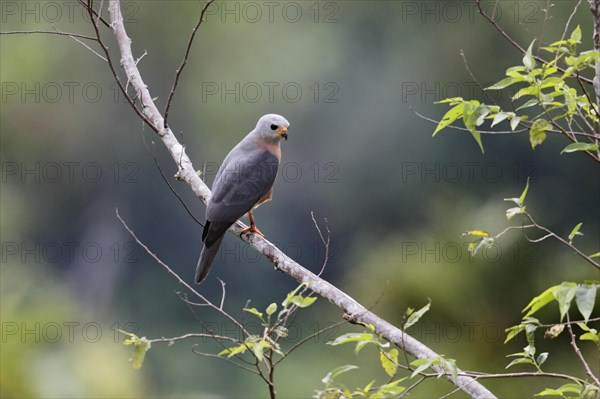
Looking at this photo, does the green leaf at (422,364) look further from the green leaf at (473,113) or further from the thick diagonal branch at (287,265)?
the green leaf at (473,113)

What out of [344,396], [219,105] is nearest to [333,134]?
[219,105]

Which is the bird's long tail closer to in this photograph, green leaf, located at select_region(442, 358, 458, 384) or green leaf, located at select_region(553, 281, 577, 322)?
green leaf, located at select_region(442, 358, 458, 384)

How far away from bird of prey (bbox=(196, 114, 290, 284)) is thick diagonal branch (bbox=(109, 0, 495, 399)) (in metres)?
0.09

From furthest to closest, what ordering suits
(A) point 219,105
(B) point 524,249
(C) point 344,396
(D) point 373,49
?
(D) point 373,49
(A) point 219,105
(B) point 524,249
(C) point 344,396

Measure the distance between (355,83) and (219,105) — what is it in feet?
11.0

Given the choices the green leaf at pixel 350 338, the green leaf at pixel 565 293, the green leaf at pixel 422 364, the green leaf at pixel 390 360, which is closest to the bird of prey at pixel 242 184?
the green leaf at pixel 390 360

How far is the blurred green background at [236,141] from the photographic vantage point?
56.1ft

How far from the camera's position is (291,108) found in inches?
842

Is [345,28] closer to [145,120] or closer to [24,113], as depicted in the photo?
[24,113]

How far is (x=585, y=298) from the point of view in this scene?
88.5 inches

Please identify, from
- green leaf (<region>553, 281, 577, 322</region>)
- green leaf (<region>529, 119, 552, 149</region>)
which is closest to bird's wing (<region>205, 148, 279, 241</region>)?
green leaf (<region>529, 119, 552, 149</region>)

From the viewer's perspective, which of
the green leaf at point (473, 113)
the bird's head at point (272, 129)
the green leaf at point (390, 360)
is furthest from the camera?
the bird's head at point (272, 129)

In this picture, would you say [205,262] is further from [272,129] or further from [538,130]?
[538,130]

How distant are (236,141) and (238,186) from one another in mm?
15829
